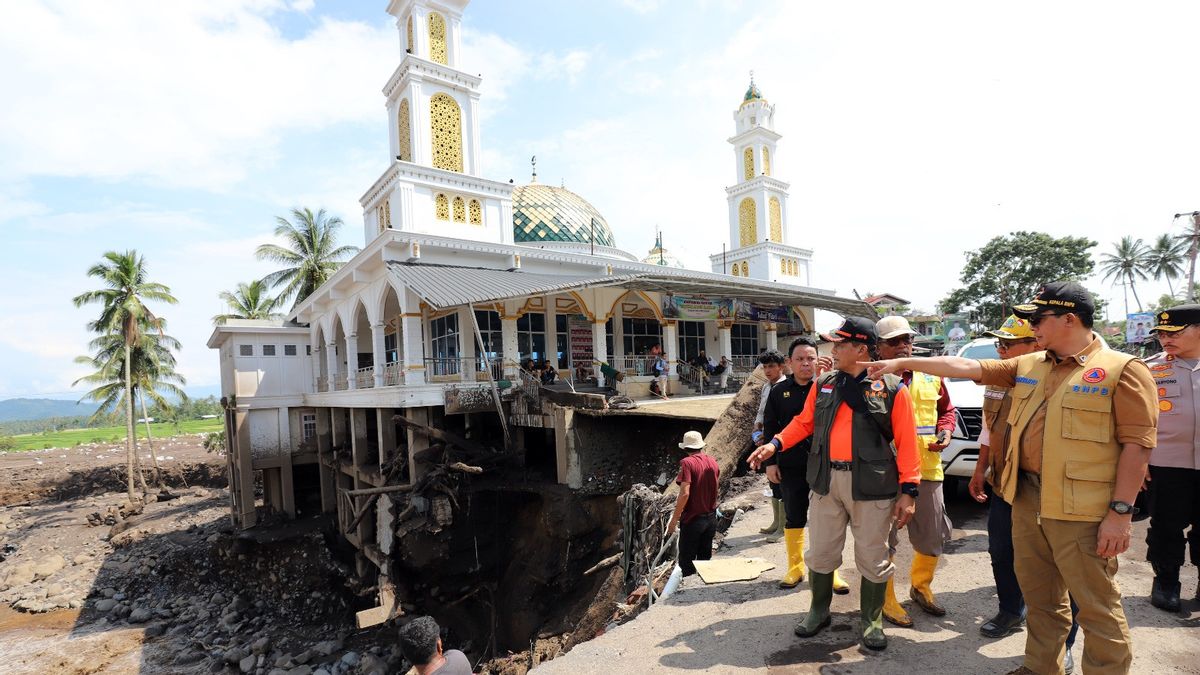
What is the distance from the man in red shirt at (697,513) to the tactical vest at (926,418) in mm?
1709

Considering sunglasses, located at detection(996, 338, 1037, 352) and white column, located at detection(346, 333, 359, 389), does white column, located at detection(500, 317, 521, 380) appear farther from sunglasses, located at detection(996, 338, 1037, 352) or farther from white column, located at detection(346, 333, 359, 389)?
sunglasses, located at detection(996, 338, 1037, 352)

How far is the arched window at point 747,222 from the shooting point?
29520 millimetres

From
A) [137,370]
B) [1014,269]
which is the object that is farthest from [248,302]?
[1014,269]

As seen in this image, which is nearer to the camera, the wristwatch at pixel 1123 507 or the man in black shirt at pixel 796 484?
the wristwatch at pixel 1123 507

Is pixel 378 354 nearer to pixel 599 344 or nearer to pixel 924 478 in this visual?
pixel 599 344

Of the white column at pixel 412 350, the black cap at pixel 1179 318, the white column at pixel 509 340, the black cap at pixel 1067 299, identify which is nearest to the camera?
the black cap at pixel 1067 299

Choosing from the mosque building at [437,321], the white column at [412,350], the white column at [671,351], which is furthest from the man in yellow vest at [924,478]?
the white column at [671,351]

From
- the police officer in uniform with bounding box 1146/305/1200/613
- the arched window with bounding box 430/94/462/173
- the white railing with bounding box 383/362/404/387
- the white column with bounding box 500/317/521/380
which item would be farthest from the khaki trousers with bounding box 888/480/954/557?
the arched window with bounding box 430/94/462/173

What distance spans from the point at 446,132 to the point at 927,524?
18719 mm

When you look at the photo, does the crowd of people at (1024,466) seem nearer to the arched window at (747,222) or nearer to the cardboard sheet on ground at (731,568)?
the cardboard sheet on ground at (731,568)

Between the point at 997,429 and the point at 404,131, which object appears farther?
the point at 404,131

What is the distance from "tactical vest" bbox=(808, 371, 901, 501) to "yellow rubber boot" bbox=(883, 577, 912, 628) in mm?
754

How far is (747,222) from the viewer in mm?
29891

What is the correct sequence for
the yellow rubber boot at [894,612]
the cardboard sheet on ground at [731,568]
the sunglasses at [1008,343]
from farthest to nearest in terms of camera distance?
the cardboard sheet on ground at [731,568], the sunglasses at [1008,343], the yellow rubber boot at [894,612]
